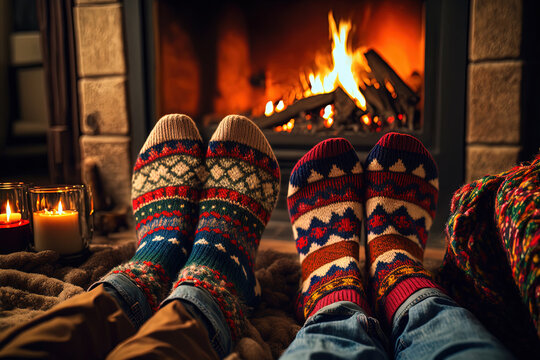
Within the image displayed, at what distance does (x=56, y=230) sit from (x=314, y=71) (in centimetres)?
92

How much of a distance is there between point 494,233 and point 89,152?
1.28 m

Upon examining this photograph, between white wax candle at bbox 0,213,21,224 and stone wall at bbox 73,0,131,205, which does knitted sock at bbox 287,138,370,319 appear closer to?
white wax candle at bbox 0,213,21,224

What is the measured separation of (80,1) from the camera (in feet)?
4.72

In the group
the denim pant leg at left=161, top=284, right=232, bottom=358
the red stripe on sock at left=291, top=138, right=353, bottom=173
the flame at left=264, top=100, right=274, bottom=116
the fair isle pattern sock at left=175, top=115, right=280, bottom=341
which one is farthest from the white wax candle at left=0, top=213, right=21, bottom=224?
the flame at left=264, top=100, right=274, bottom=116

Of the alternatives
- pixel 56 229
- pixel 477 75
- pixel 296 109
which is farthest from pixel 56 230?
pixel 477 75

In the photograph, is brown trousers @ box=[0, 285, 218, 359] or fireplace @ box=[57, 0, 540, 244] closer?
brown trousers @ box=[0, 285, 218, 359]

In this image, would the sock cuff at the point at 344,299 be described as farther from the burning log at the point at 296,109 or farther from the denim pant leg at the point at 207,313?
the burning log at the point at 296,109

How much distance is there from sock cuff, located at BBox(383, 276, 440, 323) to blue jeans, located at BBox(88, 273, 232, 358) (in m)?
0.24

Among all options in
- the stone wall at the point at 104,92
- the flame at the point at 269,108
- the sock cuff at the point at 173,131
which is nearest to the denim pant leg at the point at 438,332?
the sock cuff at the point at 173,131

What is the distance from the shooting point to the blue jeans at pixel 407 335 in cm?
48

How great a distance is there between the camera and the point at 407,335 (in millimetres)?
585

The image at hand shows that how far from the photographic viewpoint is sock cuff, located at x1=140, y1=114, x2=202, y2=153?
1.11 meters

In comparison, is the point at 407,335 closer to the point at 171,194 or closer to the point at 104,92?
the point at 171,194

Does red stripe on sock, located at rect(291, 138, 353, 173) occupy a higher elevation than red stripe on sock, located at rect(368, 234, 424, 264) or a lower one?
higher
